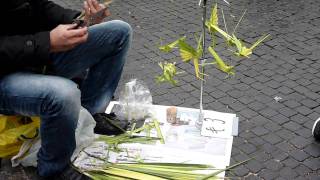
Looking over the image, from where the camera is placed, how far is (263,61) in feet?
12.5

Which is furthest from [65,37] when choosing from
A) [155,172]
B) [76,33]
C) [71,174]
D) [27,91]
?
[155,172]

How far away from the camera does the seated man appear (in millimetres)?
2248

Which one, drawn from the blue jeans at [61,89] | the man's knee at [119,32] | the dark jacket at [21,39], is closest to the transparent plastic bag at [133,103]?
the blue jeans at [61,89]

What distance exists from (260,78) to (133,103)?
1129 mm

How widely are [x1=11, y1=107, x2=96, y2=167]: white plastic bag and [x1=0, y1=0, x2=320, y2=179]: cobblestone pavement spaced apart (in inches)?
3.3

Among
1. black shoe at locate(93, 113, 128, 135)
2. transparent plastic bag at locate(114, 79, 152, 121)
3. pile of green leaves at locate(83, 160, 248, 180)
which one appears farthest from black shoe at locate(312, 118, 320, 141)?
black shoe at locate(93, 113, 128, 135)

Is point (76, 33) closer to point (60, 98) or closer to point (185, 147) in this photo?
point (60, 98)

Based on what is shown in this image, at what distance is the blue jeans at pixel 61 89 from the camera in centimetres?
227

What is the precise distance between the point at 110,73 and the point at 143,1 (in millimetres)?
2411

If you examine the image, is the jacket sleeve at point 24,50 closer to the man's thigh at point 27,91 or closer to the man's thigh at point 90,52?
the man's thigh at point 27,91

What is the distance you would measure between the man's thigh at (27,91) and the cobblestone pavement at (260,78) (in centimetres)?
48

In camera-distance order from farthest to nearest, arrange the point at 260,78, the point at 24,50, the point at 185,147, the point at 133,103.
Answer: the point at 260,78 < the point at 133,103 < the point at 185,147 < the point at 24,50

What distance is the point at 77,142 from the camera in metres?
2.58

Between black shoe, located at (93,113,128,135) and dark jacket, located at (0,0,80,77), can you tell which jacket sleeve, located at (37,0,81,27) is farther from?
black shoe, located at (93,113,128,135)
